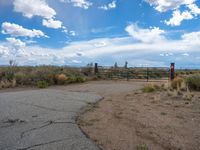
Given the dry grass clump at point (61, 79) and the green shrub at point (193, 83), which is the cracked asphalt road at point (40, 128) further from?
the dry grass clump at point (61, 79)

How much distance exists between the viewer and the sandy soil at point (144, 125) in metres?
6.20

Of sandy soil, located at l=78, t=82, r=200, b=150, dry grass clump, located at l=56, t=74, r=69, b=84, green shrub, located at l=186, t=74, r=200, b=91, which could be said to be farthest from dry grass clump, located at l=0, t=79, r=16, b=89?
green shrub, located at l=186, t=74, r=200, b=91

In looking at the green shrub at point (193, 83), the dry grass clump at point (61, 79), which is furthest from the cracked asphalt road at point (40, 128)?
the dry grass clump at point (61, 79)

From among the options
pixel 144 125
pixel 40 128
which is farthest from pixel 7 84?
pixel 144 125

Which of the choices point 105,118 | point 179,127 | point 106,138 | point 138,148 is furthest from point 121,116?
point 138,148

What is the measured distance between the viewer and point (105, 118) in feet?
28.9

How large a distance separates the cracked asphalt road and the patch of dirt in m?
0.45

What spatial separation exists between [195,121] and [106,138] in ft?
11.6

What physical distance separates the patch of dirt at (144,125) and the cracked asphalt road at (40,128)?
45 centimetres

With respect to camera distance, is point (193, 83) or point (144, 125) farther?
point (193, 83)

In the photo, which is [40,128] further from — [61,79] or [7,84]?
[61,79]

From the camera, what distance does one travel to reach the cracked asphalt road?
5727 mm

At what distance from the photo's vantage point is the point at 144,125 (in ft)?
26.0

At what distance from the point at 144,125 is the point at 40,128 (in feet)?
10.1
